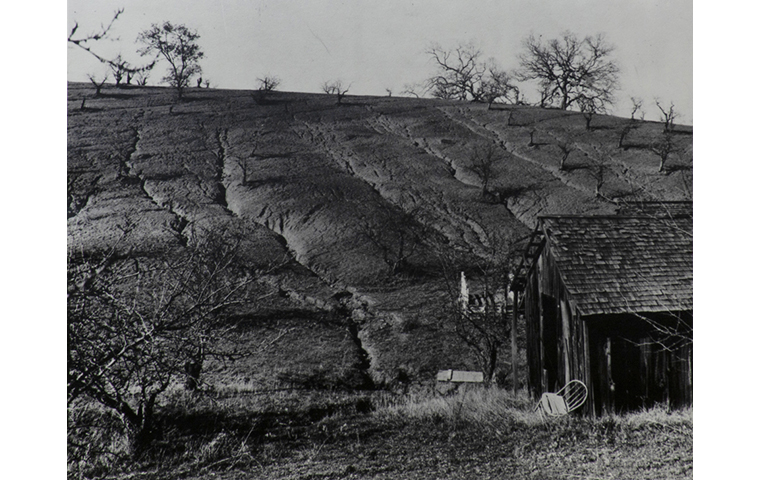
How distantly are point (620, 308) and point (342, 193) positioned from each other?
2252 centimetres

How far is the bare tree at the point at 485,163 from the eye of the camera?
31.9 m

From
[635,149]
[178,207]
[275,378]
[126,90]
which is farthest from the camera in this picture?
[126,90]

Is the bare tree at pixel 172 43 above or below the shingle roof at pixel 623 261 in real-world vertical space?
above

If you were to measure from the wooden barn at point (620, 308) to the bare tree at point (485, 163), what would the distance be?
19911 millimetres

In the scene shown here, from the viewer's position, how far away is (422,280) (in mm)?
24688

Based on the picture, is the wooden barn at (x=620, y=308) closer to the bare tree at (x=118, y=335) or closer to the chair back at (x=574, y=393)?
the chair back at (x=574, y=393)

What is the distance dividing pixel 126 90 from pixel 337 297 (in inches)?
1200

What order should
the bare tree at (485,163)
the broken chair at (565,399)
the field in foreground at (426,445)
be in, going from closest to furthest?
the field in foreground at (426,445), the broken chair at (565,399), the bare tree at (485,163)

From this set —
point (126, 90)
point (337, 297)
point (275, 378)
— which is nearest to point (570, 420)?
point (275, 378)

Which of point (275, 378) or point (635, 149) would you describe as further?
point (635, 149)

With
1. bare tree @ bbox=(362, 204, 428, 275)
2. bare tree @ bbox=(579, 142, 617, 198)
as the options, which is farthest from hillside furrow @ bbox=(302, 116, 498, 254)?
bare tree @ bbox=(579, 142, 617, 198)

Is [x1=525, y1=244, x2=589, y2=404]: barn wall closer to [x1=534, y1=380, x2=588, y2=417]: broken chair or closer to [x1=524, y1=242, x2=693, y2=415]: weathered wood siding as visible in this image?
[x1=524, y1=242, x2=693, y2=415]: weathered wood siding

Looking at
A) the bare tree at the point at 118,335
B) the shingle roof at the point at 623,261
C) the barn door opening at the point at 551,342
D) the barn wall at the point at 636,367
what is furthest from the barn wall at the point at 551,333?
the bare tree at the point at 118,335

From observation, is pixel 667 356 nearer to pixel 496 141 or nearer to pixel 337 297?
pixel 337 297
